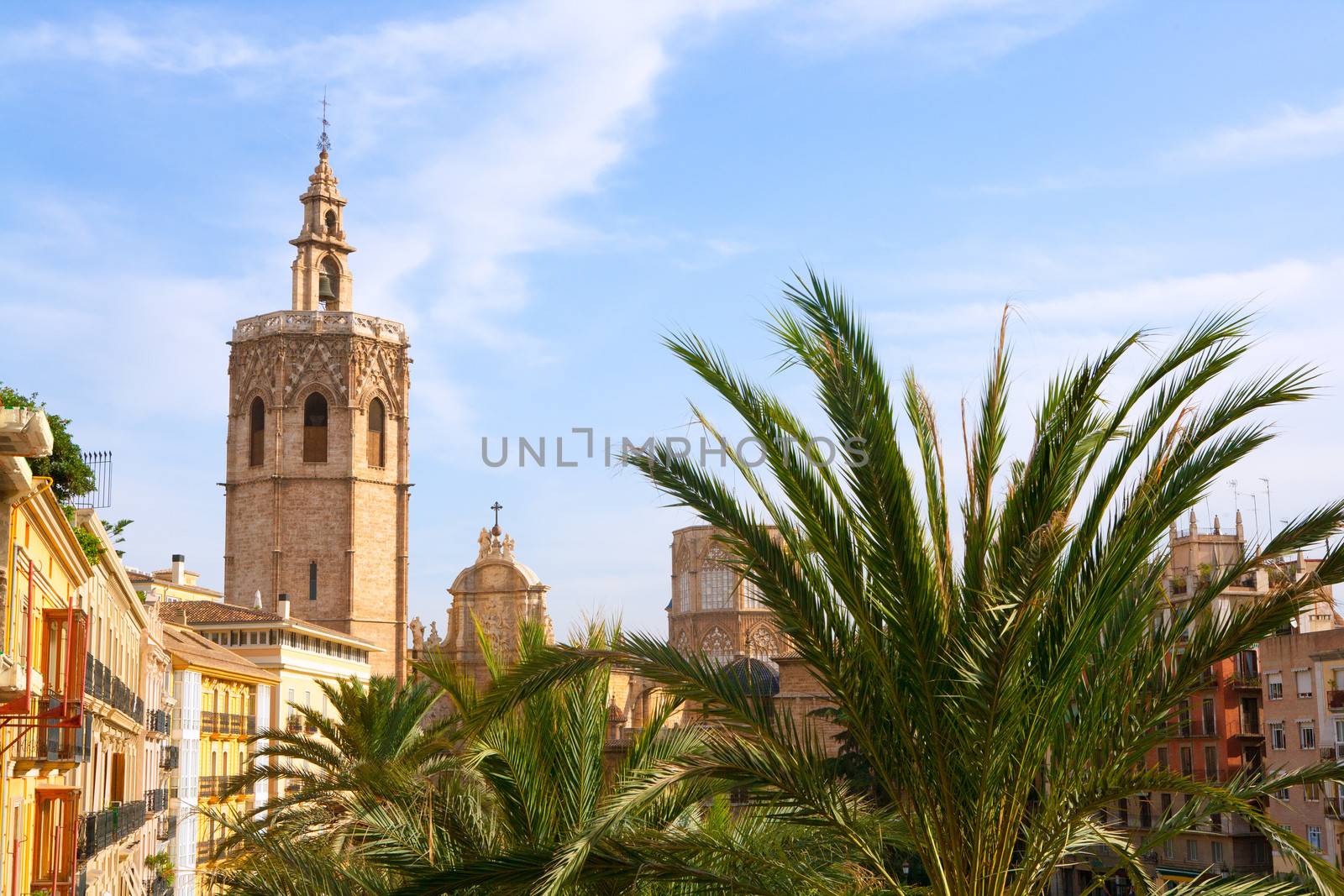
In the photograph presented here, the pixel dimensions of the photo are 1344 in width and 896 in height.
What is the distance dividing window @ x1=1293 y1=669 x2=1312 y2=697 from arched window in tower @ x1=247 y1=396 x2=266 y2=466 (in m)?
41.4

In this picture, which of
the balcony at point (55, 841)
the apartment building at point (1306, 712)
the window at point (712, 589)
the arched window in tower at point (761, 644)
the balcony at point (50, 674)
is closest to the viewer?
the balcony at point (50, 674)

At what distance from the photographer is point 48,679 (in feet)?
54.4

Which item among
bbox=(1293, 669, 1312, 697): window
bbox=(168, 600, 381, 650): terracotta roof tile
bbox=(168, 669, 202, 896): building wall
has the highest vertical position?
bbox=(168, 600, 381, 650): terracotta roof tile

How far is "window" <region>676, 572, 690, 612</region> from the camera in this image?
290 ft

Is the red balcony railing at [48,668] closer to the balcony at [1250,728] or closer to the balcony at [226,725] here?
the balcony at [226,725]

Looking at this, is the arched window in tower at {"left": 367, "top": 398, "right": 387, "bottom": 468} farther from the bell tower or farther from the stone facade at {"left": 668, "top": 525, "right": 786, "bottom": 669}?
the stone facade at {"left": 668, "top": 525, "right": 786, "bottom": 669}

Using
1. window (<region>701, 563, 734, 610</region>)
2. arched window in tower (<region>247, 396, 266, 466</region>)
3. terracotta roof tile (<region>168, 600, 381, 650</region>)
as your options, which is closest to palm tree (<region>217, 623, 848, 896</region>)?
terracotta roof tile (<region>168, 600, 381, 650</region>)

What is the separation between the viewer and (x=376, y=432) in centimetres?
6588

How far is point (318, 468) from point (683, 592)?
97.4 feet

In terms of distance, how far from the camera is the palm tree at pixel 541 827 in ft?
24.6

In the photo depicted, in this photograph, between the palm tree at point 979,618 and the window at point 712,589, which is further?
the window at point 712,589

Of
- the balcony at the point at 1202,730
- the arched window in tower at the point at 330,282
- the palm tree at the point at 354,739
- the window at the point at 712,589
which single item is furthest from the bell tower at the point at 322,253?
the palm tree at the point at 354,739

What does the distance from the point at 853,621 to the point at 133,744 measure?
80.3 ft

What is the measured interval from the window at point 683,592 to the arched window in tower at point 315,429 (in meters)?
28.5
